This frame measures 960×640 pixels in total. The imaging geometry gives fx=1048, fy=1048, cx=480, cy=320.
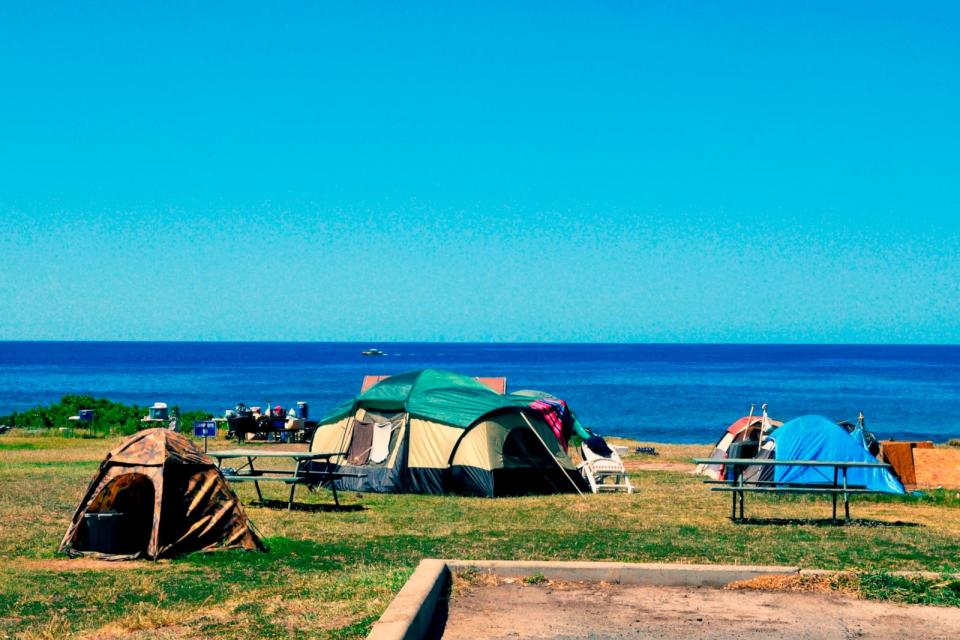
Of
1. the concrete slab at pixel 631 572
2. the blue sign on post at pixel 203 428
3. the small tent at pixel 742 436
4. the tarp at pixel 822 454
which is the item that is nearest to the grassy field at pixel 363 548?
the tarp at pixel 822 454

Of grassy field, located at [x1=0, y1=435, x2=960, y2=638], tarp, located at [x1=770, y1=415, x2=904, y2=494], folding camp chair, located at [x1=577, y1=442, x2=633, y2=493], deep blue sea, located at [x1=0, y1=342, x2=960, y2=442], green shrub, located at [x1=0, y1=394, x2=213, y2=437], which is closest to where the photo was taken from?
grassy field, located at [x1=0, y1=435, x2=960, y2=638]

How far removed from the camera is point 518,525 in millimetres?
14695

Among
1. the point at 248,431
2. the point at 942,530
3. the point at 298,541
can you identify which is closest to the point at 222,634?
the point at 298,541

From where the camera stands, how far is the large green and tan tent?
18.7 metres

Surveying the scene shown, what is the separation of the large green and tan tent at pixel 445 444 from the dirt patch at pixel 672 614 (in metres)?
9.39

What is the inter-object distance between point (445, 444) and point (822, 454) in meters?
6.95

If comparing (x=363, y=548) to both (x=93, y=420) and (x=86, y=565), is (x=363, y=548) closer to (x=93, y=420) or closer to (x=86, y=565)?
(x=86, y=565)

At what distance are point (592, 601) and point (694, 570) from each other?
125 centimetres

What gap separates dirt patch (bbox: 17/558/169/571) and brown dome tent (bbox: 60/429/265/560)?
Result: 17cm

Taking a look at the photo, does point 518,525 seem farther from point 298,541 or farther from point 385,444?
point 385,444

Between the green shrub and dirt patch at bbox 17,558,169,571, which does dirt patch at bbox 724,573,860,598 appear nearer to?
dirt patch at bbox 17,558,169,571

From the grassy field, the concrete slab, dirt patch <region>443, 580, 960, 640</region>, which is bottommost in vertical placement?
the grassy field

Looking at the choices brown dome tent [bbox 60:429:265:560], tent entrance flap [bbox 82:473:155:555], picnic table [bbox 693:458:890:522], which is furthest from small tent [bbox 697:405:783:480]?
tent entrance flap [bbox 82:473:155:555]

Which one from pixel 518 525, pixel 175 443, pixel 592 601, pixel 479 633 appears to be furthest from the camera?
pixel 518 525
